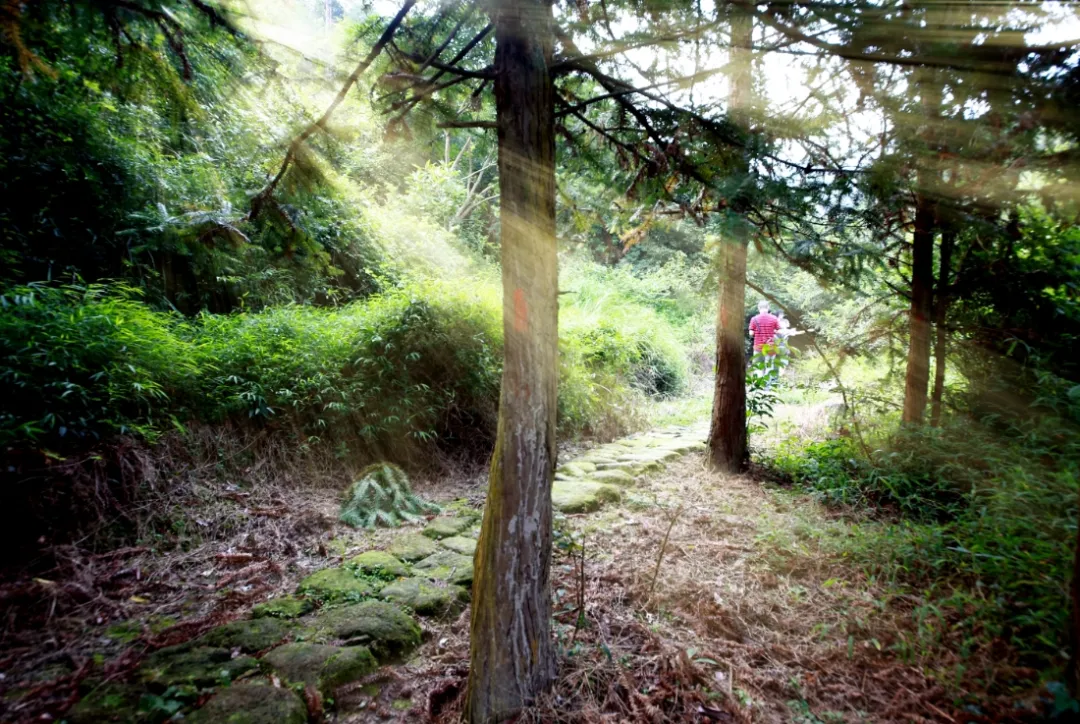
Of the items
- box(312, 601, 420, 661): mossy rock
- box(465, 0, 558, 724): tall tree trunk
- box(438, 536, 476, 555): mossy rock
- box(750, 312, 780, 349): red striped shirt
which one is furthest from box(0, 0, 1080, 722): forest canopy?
box(750, 312, 780, 349): red striped shirt

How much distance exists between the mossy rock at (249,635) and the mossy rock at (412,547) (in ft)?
2.89

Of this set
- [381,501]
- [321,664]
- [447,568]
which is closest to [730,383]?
[447,568]

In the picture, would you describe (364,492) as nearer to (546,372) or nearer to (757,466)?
(546,372)

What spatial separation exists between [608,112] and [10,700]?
13.9ft

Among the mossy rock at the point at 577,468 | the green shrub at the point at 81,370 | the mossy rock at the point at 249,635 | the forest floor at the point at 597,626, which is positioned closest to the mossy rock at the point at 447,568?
the forest floor at the point at 597,626

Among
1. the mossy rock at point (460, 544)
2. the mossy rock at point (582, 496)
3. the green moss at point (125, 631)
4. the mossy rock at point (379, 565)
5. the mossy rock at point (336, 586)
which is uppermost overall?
the green moss at point (125, 631)

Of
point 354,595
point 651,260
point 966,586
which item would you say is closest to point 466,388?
point 354,595

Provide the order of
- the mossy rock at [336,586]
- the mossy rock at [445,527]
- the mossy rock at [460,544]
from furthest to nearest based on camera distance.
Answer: the mossy rock at [445,527] < the mossy rock at [460,544] < the mossy rock at [336,586]

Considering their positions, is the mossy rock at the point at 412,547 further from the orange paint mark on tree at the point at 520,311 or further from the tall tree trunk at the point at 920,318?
the tall tree trunk at the point at 920,318

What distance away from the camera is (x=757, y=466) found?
5066 mm

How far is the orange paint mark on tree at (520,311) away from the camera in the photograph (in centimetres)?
198

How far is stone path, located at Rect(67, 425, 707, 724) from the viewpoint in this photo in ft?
5.92

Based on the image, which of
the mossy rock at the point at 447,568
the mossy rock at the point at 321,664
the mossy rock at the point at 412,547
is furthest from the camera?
the mossy rock at the point at 412,547

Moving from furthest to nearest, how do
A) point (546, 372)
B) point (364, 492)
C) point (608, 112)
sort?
point (364, 492) < point (608, 112) < point (546, 372)
